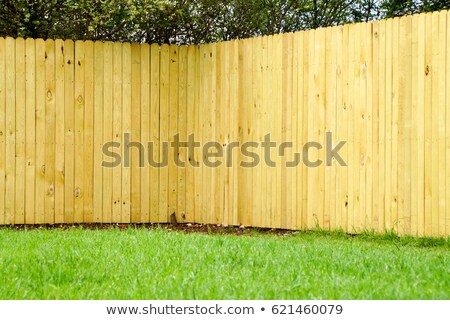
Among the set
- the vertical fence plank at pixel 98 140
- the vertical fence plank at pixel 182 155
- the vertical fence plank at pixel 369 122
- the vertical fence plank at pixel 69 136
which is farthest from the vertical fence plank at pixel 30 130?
the vertical fence plank at pixel 369 122

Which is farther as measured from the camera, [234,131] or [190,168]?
[190,168]

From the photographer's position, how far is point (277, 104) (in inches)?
294


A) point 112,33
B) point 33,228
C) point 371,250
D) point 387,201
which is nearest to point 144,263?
point 371,250

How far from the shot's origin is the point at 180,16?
8625 millimetres

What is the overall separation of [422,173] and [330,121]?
1129 millimetres

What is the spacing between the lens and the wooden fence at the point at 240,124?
6453 mm

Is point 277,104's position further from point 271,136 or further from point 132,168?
point 132,168

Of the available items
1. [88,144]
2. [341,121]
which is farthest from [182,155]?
[341,121]

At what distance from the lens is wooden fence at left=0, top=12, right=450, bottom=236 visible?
645 cm

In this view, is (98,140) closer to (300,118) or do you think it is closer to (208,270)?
(300,118)

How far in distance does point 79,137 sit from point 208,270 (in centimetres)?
400

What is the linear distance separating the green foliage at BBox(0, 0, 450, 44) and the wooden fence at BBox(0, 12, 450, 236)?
0.73 metres

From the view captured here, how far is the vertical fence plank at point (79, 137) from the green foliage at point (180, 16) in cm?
79

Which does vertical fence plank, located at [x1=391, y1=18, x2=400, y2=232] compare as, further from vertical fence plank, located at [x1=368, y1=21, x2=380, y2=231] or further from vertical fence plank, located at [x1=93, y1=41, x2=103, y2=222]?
vertical fence plank, located at [x1=93, y1=41, x2=103, y2=222]
